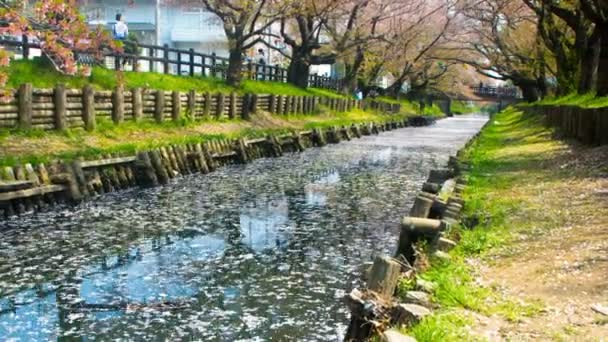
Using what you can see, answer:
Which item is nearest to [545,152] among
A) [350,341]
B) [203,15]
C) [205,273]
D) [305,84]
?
[205,273]

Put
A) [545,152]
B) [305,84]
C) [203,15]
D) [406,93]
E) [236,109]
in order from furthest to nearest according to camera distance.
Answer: [406,93], [203,15], [305,84], [236,109], [545,152]

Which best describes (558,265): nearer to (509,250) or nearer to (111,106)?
(509,250)

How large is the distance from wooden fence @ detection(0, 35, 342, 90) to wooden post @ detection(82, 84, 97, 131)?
3.51 feet

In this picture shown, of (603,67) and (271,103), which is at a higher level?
(603,67)

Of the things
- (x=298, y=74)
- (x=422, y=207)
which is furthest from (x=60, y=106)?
(x=298, y=74)

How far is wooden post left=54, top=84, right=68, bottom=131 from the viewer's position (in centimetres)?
1930

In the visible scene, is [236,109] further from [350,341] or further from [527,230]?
[350,341]

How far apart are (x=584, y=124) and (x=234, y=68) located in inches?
796

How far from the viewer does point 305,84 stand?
4744 centimetres

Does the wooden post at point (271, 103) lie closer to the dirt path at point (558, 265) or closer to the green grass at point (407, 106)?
the dirt path at point (558, 265)

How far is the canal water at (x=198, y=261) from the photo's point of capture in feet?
26.5

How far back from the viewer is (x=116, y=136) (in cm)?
2148

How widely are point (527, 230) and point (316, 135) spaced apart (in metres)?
25.7

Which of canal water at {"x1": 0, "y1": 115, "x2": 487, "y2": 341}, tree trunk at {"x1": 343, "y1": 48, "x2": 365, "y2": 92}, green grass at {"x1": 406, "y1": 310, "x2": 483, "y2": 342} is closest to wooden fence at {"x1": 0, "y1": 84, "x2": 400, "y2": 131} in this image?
canal water at {"x1": 0, "y1": 115, "x2": 487, "y2": 341}
